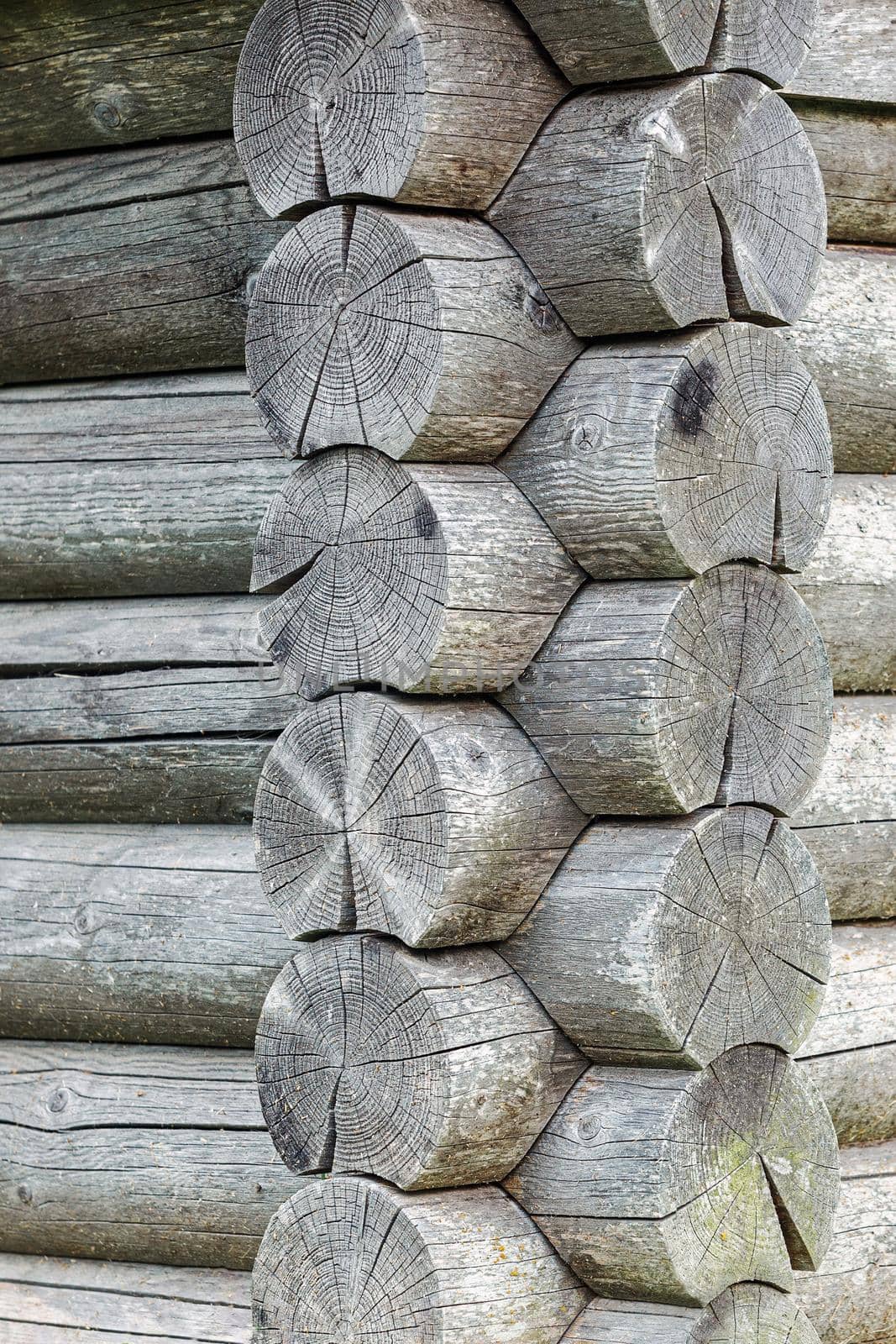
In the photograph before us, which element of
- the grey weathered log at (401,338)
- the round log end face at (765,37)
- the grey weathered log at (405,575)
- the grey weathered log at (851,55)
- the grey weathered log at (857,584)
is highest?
the grey weathered log at (851,55)

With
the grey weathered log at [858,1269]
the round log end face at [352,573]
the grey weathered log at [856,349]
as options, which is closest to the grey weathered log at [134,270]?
the round log end face at [352,573]

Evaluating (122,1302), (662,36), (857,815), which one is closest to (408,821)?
(662,36)

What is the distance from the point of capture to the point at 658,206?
2.48 meters

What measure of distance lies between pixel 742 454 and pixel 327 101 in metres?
0.83

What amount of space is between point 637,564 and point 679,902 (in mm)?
518

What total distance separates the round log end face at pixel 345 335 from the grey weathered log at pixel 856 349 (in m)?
1.22

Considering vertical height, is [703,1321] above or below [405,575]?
below

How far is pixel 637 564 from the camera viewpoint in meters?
2.56

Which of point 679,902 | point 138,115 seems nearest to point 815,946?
point 679,902

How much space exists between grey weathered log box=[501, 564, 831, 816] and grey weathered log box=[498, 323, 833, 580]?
0.06m

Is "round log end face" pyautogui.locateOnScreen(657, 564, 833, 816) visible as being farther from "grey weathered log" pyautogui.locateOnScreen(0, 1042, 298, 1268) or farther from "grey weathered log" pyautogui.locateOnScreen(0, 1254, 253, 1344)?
"grey weathered log" pyautogui.locateOnScreen(0, 1254, 253, 1344)

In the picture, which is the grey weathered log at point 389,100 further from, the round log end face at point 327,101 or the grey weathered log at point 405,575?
the grey weathered log at point 405,575

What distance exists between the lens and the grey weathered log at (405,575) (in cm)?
247

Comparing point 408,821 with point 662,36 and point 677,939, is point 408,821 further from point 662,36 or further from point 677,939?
point 662,36
